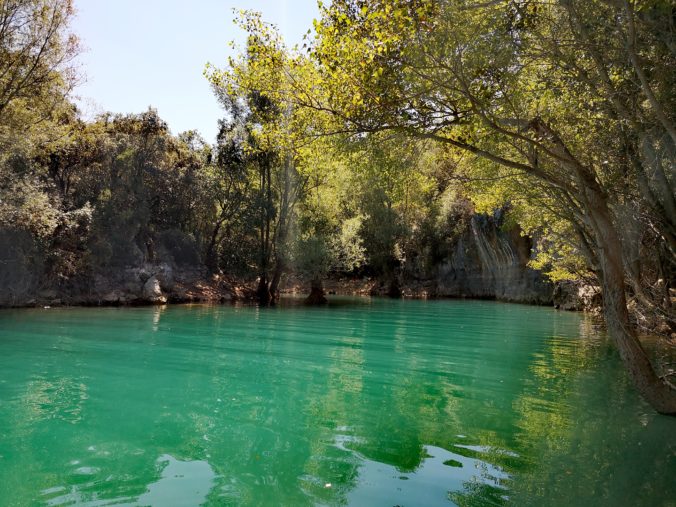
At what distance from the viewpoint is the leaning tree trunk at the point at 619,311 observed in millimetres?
7961

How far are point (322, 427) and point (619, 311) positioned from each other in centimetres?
513

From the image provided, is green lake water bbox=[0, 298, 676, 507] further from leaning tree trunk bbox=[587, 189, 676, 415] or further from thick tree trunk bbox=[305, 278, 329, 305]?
thick tree trunk bbox=[305, 278, 329, 305]

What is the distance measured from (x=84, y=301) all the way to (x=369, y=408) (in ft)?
Result: 85.9

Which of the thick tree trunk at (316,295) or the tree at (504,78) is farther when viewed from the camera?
the thick tree trunk at (316,295)

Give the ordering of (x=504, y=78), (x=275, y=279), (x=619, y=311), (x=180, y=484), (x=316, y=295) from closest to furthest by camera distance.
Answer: (x=180, y=484) → (x=504, y=78) → (x=619, y=311) → (x=316, y=295) → (x=275, y=279)

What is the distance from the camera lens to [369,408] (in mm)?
8195

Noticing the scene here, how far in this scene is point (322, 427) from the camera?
23.5ft

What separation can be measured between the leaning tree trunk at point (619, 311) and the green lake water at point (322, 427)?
395mm

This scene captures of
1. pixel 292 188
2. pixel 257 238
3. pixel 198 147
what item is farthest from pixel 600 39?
pixel 198 147

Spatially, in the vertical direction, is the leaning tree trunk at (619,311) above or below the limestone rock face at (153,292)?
above

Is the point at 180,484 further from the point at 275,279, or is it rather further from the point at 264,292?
the point at 275,279

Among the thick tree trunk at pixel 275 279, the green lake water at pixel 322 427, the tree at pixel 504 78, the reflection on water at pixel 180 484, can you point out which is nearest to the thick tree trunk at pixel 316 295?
the thick tree trunk at pixel 275 279

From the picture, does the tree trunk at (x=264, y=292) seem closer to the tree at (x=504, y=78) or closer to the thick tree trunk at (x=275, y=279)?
the thick tree trunk at (x=275, y=279)

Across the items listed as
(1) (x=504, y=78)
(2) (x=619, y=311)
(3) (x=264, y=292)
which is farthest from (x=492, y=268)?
(1) (x=504, y=78)
